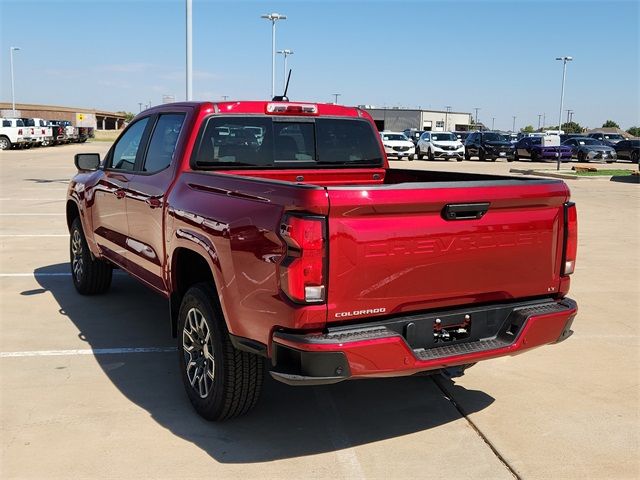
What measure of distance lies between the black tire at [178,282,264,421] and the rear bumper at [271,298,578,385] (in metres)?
0.55

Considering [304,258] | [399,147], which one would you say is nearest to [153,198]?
[304,258]

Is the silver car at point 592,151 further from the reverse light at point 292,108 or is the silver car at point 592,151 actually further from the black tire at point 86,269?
the reverse light at point 292,108

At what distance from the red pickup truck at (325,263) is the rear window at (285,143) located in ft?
0.04

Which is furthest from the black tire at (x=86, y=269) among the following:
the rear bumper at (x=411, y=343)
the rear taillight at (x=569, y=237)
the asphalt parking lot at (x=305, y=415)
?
the rear taillight at (x=569, y=237)

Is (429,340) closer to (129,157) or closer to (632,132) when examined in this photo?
(129,157)

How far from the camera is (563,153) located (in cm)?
3884

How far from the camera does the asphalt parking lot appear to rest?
3.65m

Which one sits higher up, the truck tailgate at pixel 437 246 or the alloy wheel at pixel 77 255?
the truck tailgate at pixel 437 246

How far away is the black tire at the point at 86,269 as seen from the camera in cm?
696

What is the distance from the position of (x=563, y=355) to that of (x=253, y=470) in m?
3.07

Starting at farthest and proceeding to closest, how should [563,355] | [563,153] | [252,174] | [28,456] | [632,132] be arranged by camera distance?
[632,132], [563,153], [563,355], [252,174], [28,456]

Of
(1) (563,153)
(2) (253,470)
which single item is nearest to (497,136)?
(1) (563,153)

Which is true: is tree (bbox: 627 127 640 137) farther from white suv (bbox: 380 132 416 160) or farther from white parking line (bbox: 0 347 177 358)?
white parking line (bbox: 0 347 177 358)

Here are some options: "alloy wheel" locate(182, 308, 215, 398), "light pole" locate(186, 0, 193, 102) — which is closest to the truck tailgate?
"alloy wheel" locate(182, 308, 215, 398)
